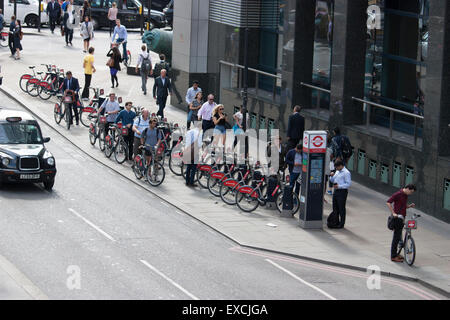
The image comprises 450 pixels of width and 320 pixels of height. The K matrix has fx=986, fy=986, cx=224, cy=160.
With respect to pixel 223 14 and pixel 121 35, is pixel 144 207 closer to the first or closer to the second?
pixel 223 14

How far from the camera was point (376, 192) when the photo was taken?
27.3 m

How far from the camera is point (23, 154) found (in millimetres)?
25172

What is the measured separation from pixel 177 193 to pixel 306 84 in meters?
7.31

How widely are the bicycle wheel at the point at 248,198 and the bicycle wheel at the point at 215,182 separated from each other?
3.18 feet

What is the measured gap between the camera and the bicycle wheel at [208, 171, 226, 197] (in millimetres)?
25906

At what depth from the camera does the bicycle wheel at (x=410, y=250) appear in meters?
20.5

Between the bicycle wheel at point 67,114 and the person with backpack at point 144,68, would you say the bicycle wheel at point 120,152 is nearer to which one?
the bicycle wheel at point 67,114

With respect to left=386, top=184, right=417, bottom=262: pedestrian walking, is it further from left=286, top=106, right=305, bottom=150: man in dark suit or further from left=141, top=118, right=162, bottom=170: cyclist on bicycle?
left=141, top=118, right=162, bottom=170: cyclist on bicycle

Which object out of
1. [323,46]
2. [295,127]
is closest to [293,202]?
[295,127]

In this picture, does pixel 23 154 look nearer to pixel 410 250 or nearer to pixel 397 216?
pixel 397 216

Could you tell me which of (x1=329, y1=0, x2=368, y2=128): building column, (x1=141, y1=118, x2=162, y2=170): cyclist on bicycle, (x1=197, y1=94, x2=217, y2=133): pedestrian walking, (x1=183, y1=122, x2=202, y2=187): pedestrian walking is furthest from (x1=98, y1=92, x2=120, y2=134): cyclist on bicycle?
(x1=329, y1=0, x2=368, y2=128): building column

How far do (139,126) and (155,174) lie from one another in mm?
2145
